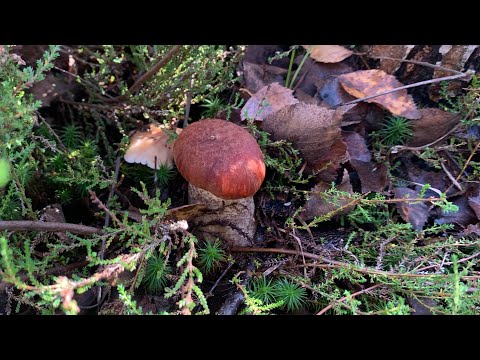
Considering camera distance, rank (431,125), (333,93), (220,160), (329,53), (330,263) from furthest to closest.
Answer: (329,53) < (333,93) < (431,125) < (330,263) < (220,160)

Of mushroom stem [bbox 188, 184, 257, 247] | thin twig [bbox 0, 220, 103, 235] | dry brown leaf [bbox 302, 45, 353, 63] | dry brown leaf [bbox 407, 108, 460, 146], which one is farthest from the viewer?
dry brown leaf [bbox 302, 45, 353, 63]

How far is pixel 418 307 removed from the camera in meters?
1.75

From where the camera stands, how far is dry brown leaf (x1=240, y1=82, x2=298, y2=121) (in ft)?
7.33

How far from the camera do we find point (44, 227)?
1651 millimetres

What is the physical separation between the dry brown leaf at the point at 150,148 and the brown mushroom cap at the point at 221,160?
34 cm

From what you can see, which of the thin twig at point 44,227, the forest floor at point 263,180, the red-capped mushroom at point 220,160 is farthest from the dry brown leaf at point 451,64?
the thin twig at point 44,227

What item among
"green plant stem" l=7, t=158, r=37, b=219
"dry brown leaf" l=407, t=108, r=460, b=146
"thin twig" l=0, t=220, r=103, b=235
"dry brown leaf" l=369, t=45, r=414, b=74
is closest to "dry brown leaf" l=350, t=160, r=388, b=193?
"dry brown leaf" l=407, t=108, r=460, b=146

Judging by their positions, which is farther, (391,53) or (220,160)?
(391,53)

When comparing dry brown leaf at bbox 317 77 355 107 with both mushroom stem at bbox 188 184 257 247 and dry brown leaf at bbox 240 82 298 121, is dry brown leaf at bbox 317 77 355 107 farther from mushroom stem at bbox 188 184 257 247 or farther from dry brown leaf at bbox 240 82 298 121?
mushroom stem at bbox 188 184 257 247

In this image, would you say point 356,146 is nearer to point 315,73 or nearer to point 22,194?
point 315,73

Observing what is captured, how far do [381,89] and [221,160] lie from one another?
3.92ft

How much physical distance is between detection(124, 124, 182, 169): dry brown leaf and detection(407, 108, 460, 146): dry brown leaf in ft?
4.20

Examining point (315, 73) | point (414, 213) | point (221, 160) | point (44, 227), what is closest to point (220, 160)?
point (221, 160)

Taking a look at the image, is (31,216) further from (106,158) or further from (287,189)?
(287,189)
